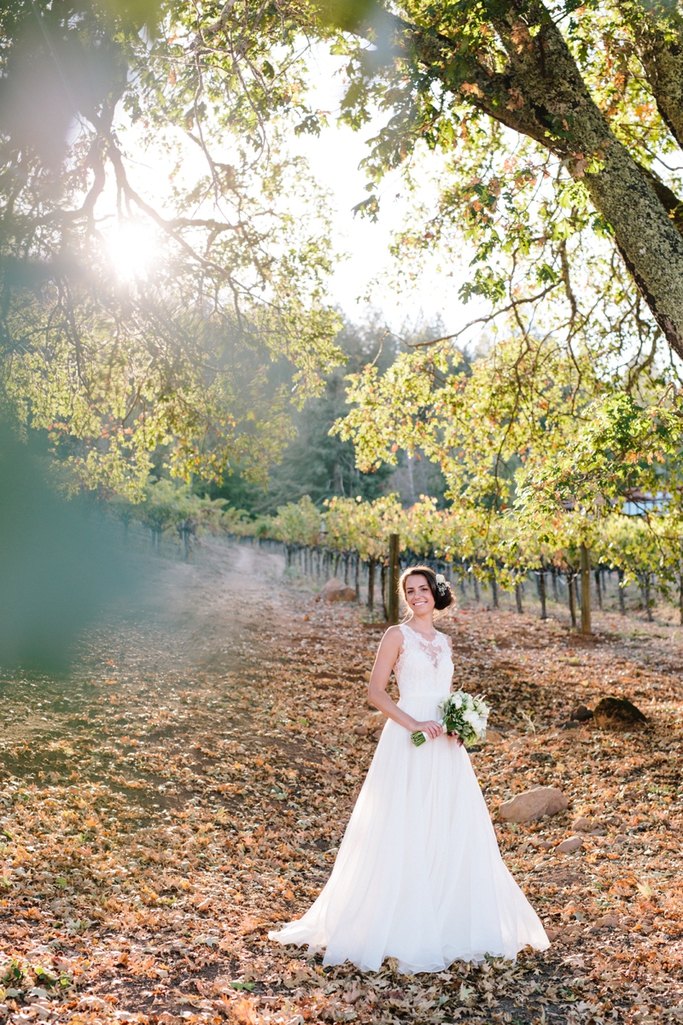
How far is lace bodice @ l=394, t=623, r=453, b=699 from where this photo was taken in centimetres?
430

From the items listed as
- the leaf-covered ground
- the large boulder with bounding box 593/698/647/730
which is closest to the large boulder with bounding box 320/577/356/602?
the leaf-covered ground

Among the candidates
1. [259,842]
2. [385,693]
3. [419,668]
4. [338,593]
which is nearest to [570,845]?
[259,842]

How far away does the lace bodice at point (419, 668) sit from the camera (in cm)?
430

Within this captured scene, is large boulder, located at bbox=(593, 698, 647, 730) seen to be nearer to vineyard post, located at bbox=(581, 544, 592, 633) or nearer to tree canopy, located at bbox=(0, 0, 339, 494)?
tree canopy, located at bbox=(0, 0, 339, 494)

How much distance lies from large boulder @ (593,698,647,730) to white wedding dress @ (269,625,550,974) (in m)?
5.13

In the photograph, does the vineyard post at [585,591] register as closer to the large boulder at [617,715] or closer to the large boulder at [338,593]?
the large boulder at [617,715]

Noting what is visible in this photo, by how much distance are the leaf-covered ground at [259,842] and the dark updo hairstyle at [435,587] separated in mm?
1887

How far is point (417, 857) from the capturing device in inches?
160

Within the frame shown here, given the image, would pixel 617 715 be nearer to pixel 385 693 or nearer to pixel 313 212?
pixel 385 693

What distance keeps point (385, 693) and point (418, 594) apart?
577mm

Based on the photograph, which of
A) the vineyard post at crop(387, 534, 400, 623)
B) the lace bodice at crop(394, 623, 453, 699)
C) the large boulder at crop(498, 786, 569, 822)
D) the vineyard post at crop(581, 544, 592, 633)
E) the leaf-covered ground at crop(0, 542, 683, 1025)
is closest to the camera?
the leaf-covered ground at crop(0, 542, 683, 1025)

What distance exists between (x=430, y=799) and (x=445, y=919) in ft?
1.97

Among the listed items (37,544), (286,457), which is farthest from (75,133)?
(286,457)

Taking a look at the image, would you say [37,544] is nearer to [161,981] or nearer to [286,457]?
[161,981]
